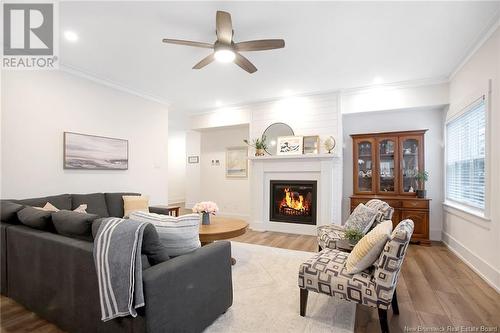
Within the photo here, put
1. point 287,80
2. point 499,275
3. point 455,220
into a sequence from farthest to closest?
point 287,80
point 455,220
point 499,275

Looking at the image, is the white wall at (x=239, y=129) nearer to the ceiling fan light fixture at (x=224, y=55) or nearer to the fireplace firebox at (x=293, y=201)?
the fireplace firebox at (x=293, y=201)

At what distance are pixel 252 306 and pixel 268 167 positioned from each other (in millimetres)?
3326

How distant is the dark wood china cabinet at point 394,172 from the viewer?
13.8 feet

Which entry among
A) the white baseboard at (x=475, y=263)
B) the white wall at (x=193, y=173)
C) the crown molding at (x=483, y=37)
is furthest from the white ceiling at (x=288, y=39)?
the white wall at (x=193, y=173)

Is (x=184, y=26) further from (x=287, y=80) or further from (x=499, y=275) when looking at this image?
(x=499, y=275)

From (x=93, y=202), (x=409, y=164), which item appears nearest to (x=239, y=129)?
(x=93, y=202)

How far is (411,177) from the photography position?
4445 millimetres

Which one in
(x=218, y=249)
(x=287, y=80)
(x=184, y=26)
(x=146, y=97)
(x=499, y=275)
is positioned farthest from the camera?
(x=146, y=97)

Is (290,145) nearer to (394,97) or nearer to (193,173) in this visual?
(394,97)

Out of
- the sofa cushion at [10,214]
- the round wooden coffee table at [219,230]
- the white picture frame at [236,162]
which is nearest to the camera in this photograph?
the sofa cushion at [10,214]

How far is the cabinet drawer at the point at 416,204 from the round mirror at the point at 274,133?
97.9 inches

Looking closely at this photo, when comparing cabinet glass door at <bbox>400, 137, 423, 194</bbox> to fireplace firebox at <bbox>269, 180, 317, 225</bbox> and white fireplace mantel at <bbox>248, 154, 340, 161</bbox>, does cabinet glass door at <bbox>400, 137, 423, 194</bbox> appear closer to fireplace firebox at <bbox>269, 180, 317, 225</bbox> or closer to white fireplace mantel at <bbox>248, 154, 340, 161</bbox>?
white fireplace mantel at <bbox>248, 154, 340, 161</bbox>

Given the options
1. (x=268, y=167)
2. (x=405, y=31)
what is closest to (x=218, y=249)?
(x=405, y=31)

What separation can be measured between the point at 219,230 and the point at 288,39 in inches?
97.5
